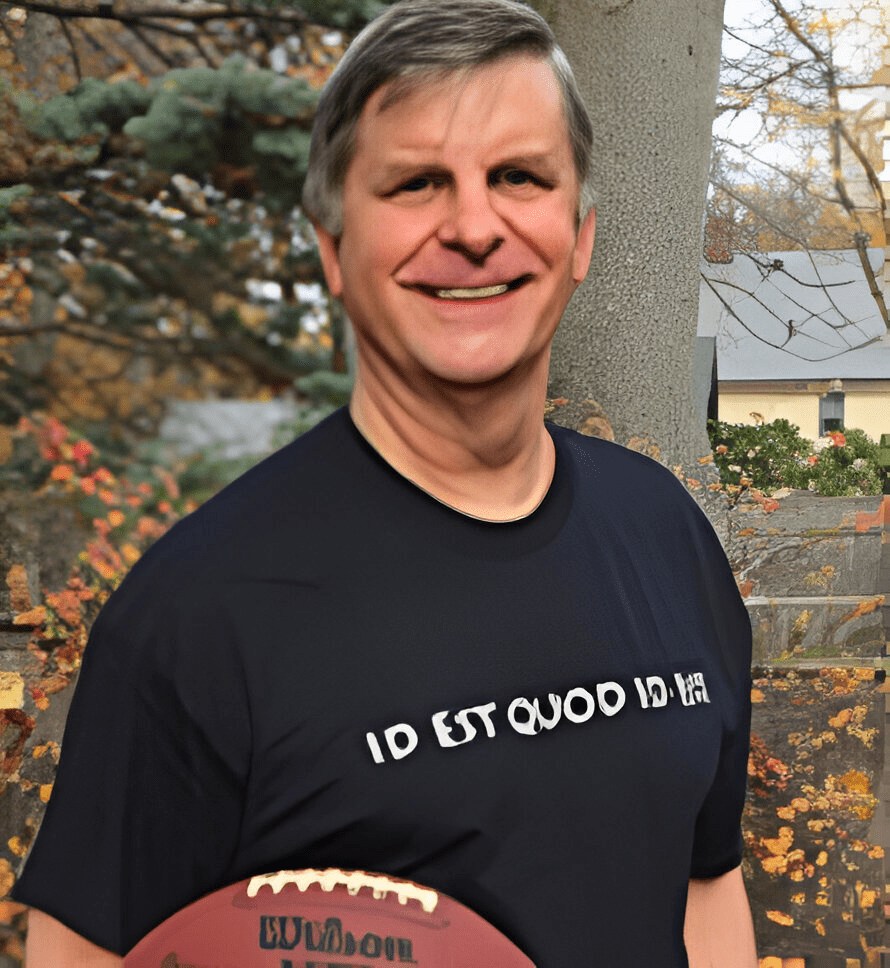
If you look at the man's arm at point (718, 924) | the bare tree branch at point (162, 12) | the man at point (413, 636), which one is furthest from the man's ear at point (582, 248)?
the bare tree branch at point (162, 12)

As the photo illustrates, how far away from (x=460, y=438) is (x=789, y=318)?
1.69m

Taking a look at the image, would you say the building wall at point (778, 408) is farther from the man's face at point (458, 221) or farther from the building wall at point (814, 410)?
the man's face at point (458, 221)

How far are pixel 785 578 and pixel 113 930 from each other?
2.15 m

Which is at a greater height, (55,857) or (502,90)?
(502,90)

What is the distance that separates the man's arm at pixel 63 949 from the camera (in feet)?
4.51

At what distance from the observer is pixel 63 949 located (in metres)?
1.38

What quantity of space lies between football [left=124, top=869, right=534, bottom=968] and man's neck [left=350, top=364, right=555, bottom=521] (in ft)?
1.80

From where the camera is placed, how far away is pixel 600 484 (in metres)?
1.72

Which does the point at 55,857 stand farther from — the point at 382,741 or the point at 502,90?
the point at 502,90

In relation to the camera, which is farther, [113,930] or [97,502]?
[97,502]

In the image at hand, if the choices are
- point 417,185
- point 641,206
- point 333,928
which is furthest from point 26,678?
point 641,206

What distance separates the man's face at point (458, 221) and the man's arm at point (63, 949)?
90 centimetres

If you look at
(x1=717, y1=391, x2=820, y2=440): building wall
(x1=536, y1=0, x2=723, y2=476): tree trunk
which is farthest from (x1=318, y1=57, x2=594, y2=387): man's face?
(x1=717, y1=391, x2=820, y2=440): building wall

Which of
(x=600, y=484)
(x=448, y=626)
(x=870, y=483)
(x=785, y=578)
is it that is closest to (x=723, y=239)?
(x=870, y=483)
